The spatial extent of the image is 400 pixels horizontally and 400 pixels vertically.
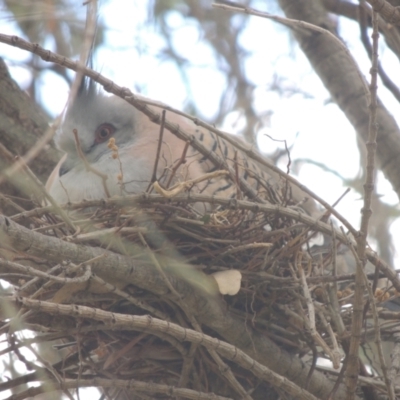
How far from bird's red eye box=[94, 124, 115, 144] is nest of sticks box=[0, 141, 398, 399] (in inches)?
22.0

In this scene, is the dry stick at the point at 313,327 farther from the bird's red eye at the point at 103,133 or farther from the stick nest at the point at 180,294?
the bird's red eye at the point at 103,133

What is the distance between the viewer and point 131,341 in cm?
203

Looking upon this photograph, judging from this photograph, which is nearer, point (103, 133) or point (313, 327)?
point (313, 327)

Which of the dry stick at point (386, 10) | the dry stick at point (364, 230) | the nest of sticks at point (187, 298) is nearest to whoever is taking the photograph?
the dry stick at point (386, 10)

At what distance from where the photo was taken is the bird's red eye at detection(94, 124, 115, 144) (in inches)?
105

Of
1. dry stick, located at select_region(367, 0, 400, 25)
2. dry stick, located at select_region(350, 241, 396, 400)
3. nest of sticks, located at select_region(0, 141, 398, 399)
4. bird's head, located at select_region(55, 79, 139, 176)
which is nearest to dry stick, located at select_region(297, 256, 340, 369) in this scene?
nest of sticks, located at select_region(0, 141, 398, 399)

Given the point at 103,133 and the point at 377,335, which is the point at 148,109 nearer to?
the point at 103,133

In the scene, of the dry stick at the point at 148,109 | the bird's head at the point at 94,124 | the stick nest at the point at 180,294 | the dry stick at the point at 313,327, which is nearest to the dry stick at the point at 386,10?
the dry stick at the point at 148,109

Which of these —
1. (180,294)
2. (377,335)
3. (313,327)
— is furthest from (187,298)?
(377,335)

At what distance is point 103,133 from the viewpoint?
267cm

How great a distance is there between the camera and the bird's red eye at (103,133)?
2.66 m

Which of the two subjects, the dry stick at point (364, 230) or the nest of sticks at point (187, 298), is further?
the nest of sticks at point (187, 298)

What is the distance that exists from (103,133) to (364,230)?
125 centimetres

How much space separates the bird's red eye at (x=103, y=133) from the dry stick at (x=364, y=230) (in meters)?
1.19
